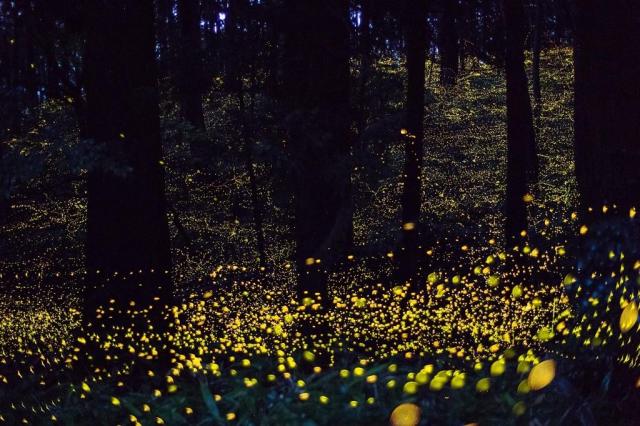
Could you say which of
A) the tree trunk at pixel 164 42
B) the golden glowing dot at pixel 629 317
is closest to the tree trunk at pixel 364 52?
the tree trunk at pixel 164 42

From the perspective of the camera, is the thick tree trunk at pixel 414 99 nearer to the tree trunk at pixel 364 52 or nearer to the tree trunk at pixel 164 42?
the tree trunk at pixel 364 52

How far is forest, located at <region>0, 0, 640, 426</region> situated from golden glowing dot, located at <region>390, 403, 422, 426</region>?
0.01 m

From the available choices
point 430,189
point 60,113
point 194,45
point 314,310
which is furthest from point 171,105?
point 430,189

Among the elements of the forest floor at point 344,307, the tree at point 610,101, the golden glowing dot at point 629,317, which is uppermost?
the tree at point 610,101

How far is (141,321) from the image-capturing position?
7750mm

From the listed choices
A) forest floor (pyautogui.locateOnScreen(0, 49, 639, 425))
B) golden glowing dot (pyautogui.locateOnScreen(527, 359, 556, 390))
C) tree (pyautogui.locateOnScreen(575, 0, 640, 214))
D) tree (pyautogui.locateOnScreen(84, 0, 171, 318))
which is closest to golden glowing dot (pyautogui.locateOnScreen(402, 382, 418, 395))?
forest floor (pyautogui.locateOnScreen(0, 49, 639, 425))

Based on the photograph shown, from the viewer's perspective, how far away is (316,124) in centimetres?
921

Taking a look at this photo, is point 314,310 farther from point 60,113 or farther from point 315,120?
point 60,113

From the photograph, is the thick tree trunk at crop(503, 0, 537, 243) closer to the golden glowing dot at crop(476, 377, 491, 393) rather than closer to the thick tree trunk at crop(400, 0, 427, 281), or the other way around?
the thick tree trunk at crop(400, 0, 427, 281)

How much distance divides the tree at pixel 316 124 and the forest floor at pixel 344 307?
949 mm

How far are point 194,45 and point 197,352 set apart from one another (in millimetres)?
7456

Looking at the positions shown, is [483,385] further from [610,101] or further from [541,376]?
[610,101]

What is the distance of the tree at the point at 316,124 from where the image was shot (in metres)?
9.20

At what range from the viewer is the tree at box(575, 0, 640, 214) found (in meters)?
5.35
